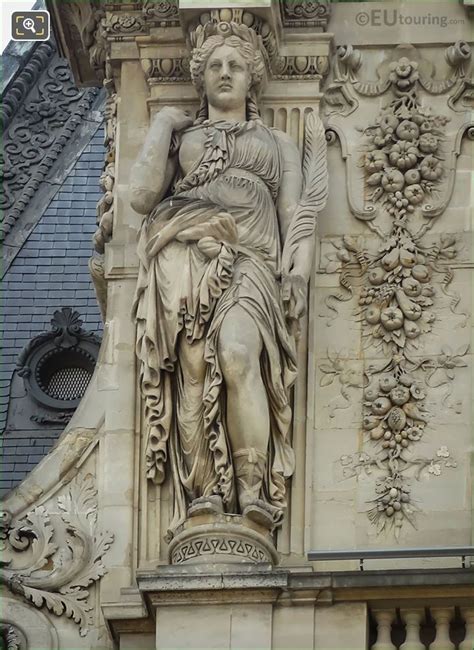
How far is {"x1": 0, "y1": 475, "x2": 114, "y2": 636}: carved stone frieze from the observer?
22.4 metres

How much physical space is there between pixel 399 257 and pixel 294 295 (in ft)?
2.93

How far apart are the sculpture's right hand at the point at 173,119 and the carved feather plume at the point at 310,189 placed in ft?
2.38

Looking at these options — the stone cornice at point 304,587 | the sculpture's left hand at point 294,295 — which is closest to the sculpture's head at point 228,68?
the sculpture's left hand at point 294,295

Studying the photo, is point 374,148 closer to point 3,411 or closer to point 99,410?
point 99,410

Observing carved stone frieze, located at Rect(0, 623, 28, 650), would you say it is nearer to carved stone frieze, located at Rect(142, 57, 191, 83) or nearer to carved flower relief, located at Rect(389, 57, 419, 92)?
carved stone frieze, located at Rect(142, 57, 191, 83)

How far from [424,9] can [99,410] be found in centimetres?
321

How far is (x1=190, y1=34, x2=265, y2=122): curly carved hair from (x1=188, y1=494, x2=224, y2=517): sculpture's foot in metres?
2.51

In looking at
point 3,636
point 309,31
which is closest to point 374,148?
point 309,31

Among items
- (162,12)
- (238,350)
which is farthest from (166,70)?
(238,350)

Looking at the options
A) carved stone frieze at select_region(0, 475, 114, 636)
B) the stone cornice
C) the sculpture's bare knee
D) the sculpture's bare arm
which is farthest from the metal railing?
the sculpture's bare arm

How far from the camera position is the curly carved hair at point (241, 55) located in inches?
914

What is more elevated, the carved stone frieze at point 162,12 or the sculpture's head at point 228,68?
the carved stone frieze at point 162,12

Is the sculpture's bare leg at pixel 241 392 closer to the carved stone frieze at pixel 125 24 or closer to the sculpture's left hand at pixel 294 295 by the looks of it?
the sculpture's left hand at pixel 294 295

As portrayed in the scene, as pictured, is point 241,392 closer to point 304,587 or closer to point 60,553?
point 304,587
